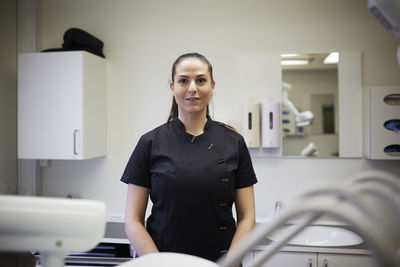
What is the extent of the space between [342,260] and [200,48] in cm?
165

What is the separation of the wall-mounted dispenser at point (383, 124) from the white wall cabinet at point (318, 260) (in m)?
0.73

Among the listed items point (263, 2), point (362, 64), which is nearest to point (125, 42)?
point (263, 2)

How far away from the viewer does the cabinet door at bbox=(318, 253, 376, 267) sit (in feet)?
6.22

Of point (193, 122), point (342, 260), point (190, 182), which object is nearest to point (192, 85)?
point (193, 122)

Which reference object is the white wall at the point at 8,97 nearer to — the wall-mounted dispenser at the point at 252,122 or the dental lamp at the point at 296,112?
the wall-mounted dispenser at the point at 252,122

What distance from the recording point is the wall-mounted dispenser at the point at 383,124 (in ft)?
7.61

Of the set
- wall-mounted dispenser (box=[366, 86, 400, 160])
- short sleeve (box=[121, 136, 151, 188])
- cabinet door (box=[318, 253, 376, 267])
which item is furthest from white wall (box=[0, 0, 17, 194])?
wall-mounted dispenser (box=[366, 86, 400, 160])

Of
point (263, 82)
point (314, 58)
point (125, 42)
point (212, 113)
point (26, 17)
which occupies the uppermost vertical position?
point (26, 17)

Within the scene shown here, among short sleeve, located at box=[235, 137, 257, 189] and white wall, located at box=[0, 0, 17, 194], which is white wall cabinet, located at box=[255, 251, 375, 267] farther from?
white wall, located at box=[0, 0, 17, 194]

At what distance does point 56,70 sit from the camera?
7.59ft

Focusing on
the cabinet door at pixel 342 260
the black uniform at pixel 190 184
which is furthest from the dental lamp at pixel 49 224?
the cabinet door at pixel 342 260

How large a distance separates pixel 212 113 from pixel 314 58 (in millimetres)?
811

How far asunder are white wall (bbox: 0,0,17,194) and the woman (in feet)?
5.48

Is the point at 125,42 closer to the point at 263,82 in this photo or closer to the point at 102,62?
the point at 102,62
